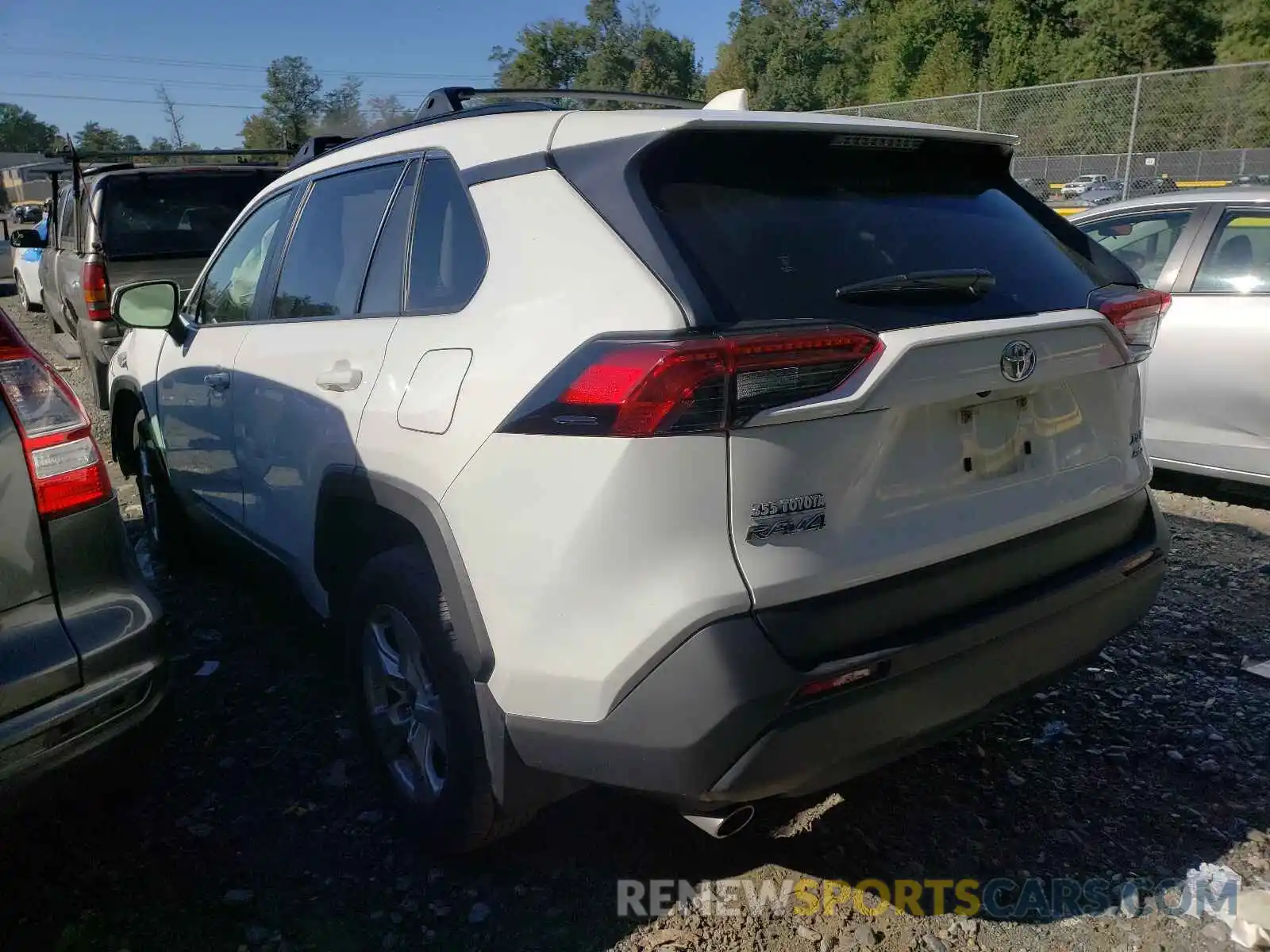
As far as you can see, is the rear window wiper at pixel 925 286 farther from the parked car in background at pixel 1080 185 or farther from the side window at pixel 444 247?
the parked car in background at pixel 1080 185

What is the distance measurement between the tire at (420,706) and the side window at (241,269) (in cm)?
158

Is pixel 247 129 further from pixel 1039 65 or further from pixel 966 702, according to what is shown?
pixel 966 702

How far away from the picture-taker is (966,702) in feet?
6.97

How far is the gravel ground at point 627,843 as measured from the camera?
7.67 ft

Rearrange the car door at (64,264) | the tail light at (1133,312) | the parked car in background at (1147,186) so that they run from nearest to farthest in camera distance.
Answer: the tail light at (1133,312) → the car door at (64,264) → the parked car in background at (1147,186)

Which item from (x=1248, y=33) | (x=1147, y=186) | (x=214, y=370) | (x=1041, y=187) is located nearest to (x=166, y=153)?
(x=214, y=370)

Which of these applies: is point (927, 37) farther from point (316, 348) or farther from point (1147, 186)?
point (316, 348)

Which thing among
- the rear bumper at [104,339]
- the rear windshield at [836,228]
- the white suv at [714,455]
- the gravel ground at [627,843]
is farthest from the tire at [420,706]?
the rear bumper at [104,339]

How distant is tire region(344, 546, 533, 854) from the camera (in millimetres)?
2238

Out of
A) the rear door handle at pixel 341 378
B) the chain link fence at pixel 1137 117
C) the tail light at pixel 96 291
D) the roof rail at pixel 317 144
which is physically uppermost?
the chain link fence at pixel 1137 117

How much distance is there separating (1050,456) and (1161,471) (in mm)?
4070

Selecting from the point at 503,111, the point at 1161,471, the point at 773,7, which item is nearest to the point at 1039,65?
the point at 773,7

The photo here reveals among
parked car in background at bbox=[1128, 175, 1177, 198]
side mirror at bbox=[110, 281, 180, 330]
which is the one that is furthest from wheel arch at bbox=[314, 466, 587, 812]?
parked car in background at bbox=[1128, 175, 1177, 198]

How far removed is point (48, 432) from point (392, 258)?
0.99 metres
